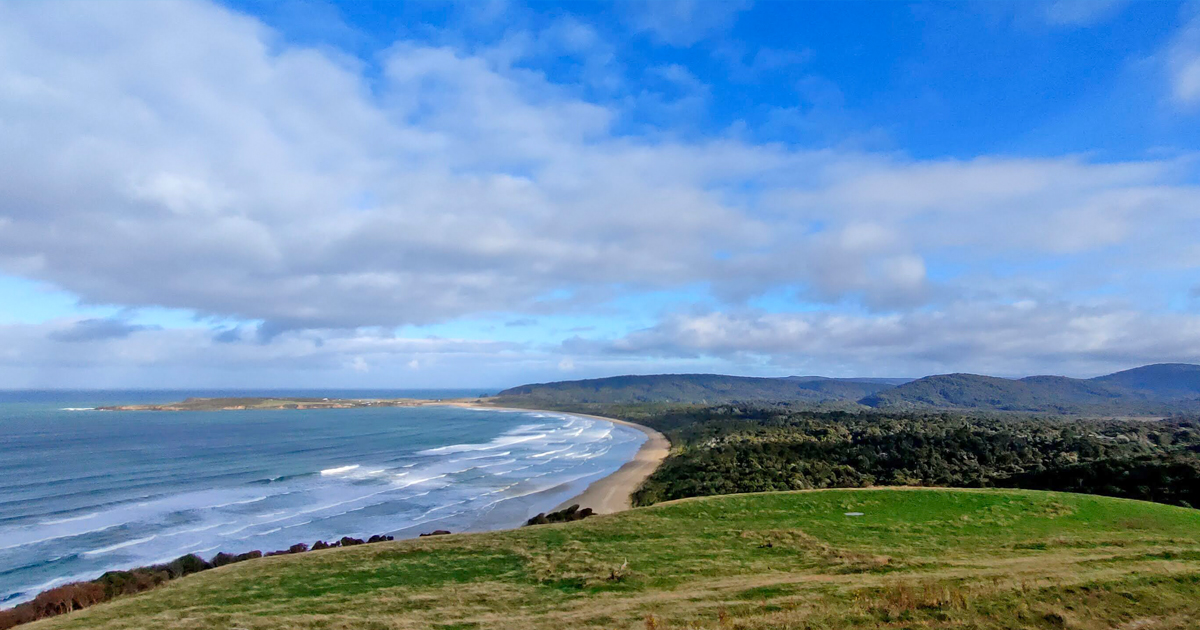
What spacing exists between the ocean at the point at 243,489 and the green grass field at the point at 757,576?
13329 mm

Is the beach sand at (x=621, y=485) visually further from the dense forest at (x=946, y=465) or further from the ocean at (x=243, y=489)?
the ocean at (x=243, y=489)

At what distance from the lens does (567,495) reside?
4625 centimetres

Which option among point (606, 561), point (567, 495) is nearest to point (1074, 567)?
point (606, 561)

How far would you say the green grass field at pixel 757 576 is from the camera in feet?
37.1

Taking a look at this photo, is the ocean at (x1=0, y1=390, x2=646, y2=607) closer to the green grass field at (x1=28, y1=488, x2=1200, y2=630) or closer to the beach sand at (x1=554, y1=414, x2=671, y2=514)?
the beach sand at (x1=554, y1=414, x2=671, y2=514)

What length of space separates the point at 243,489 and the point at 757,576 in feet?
159

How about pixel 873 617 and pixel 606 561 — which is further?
pixel 606 561

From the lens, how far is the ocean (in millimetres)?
31125

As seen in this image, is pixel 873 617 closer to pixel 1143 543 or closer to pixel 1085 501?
pixel 1143 543

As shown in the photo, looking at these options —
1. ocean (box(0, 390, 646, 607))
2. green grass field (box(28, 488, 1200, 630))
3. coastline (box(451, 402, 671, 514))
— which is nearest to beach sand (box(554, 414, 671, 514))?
coastline (box(451, 402, 671, 514))

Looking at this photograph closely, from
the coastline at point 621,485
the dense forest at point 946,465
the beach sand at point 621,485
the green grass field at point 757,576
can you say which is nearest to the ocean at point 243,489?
the coastline at point 621,485

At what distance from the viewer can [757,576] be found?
15.9 m

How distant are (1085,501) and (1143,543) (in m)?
9.05

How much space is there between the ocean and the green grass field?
13.3 metres
